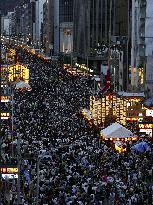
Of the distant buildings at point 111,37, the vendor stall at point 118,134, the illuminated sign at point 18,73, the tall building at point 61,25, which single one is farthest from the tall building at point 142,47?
the tall building at point 61,25

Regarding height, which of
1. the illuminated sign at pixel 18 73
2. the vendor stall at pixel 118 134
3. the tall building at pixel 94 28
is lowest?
the vendor stall at pixel 118 134

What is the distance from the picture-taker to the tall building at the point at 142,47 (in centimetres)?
7294

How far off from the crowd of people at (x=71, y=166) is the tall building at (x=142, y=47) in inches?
804

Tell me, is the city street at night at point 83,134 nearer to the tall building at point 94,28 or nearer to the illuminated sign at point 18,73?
the illuminated sign at point 18,73

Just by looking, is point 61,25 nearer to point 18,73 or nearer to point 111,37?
point 111,37

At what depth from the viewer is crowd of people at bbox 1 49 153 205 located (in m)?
25.5

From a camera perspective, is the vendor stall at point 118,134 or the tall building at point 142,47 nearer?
the vendor stall at point 118,134

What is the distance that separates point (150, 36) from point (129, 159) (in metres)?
43.4

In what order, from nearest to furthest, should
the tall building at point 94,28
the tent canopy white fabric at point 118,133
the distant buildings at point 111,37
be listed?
the tent canopy white fabric at point 118,133, the distant buildings at point 111,37, the tall building at point 94,28

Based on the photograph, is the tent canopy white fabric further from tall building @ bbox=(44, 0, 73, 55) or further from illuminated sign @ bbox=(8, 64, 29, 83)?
tall building @ bbox=(44, 0, 73, 55)

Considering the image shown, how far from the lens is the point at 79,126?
47.7 metres

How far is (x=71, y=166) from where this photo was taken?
3117 centimetres

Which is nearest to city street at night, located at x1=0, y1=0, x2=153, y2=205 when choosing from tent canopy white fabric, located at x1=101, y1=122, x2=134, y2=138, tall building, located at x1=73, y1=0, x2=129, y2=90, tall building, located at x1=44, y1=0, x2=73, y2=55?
tent canopy white fabric, located at x1=101, y1=122, x2=134, y2=138

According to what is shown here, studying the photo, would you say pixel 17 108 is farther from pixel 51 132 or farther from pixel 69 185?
pixel 69 185
